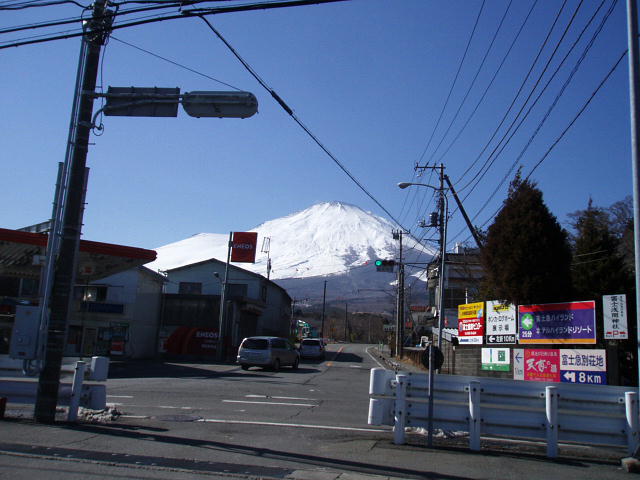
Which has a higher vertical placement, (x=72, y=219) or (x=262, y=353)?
(x=72, y=219)

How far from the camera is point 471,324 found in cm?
2348

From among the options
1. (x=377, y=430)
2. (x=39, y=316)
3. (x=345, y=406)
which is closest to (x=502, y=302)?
(x=345, y=406)

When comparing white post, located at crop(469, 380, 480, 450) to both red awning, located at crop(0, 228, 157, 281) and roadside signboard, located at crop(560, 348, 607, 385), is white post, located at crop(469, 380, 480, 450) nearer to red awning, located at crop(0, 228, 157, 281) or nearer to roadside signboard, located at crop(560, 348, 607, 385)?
roadside signboard, located at crop(560, 348, 607, 385)

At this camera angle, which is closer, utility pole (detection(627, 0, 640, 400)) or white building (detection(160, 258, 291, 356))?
utility pole (detection(627, 0, 640, 400))

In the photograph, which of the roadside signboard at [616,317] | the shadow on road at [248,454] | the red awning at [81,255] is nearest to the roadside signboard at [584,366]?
the roadside signboard at [616,317]

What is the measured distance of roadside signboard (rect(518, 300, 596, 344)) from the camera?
17.1 meters

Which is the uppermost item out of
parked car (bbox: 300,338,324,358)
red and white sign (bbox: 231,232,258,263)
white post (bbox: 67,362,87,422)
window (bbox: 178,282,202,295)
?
red and white sign (bbox: 231,232,258,263)

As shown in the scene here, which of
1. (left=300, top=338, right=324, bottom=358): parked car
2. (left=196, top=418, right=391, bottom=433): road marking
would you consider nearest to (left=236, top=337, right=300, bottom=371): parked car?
(left=300, top=338, right=324, bottom=358): parked car

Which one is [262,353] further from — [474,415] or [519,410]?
[519,410]

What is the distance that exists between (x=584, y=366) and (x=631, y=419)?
8.01 m

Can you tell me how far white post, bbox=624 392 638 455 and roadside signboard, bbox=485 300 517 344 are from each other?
36.3 ft

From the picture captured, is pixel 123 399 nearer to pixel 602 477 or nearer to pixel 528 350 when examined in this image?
pixel 602 477

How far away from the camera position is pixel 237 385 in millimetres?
19891

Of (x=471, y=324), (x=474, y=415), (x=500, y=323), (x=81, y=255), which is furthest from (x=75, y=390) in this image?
(x=81, y=255)
